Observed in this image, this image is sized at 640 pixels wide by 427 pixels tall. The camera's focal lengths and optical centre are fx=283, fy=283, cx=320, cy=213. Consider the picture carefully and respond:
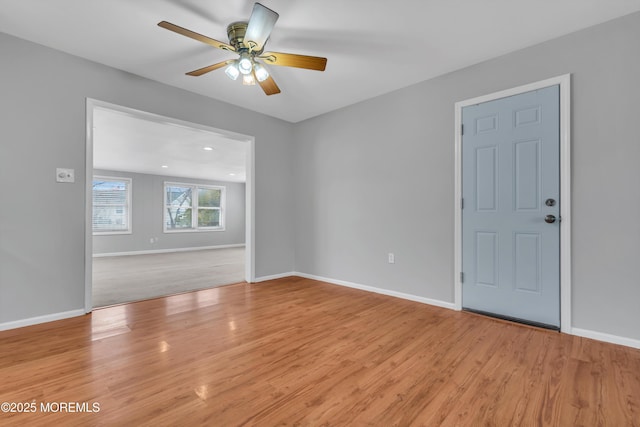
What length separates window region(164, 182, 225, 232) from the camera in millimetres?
8860

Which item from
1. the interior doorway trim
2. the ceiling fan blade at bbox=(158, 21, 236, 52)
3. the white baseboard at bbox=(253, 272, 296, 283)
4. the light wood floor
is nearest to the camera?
the light wood floor

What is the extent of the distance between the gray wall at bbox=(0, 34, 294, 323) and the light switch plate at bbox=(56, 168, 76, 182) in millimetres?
39

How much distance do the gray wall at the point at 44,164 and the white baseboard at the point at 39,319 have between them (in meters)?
0.03

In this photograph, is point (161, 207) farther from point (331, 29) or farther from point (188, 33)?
point (331, 29)

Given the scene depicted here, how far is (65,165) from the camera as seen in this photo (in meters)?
2.78

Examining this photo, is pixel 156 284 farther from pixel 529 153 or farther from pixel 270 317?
pixel 529 153

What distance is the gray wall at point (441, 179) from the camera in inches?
87.0

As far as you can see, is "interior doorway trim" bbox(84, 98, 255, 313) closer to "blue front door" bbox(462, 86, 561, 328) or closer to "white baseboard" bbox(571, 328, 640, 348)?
"blue front door" bbox(462, 86, 561, 328)

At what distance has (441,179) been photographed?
315 centimetres

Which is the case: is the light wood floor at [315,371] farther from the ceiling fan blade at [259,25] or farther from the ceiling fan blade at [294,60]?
the ceiling fan blade at [259,25]

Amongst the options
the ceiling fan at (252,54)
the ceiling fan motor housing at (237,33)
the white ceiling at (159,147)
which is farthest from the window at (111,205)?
the ceiling fan motor housing at (237,33)

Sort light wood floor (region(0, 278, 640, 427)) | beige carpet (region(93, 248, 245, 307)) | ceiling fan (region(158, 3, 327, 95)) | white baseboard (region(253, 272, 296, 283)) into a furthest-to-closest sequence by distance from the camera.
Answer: white baseboard (region(253, 272, 296, 283)) → beige carpet (region(93, 248, 245, 307)) → ceiling fan (region(158, 3, 327, 95)) → light wood floor (region(0, 278, 640, 427))

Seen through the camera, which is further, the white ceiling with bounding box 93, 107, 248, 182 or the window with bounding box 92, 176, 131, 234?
the window with bounding box 92, 176, 131, 234

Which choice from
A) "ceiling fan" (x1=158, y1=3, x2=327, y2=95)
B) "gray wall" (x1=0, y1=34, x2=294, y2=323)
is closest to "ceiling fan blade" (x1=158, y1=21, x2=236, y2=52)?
"ceiling fan" (x1=158, y1=3, x2=327, y2=95)
